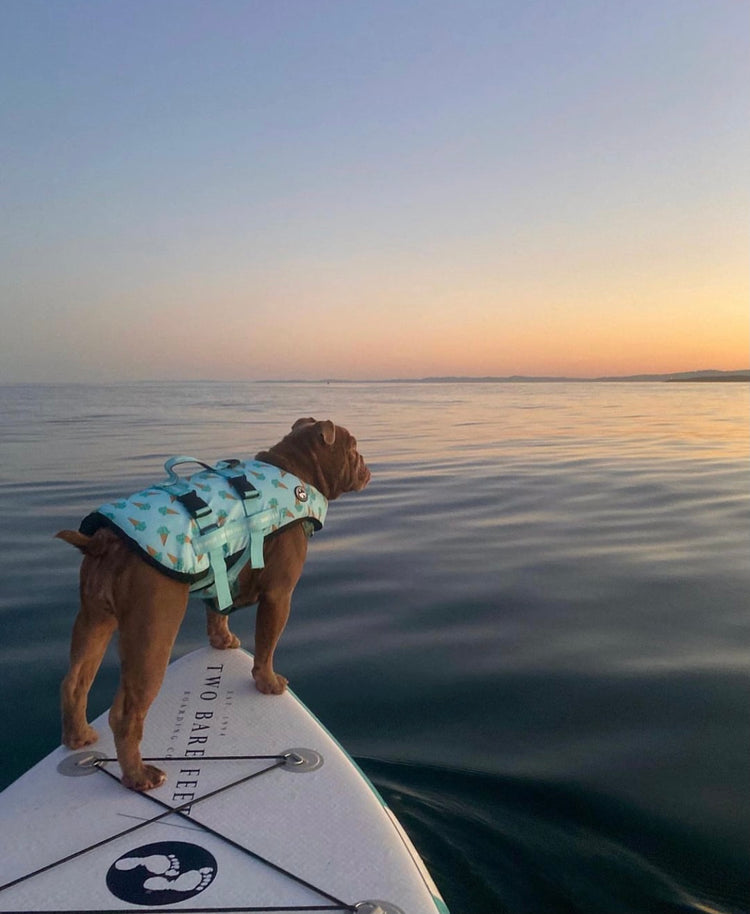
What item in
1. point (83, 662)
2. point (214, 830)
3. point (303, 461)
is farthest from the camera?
point (303, 461)

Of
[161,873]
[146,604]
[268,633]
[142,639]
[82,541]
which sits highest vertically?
[82,541]

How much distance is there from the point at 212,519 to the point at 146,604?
41 cm

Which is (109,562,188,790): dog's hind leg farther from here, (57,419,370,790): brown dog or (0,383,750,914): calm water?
(0,383,750,914): calm water

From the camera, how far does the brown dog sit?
271 cm

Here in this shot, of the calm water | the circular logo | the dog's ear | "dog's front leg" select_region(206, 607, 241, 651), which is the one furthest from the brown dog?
the calm water

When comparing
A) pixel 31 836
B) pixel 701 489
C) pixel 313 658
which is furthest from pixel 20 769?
pixel 701 489

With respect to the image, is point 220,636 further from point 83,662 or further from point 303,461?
point 303,461

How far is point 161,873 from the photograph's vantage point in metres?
2.40

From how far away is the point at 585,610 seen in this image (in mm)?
5980

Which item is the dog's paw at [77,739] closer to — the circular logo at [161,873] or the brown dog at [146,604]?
the brown dog at [146,604]

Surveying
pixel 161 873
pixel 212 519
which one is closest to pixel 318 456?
pixel 212 519

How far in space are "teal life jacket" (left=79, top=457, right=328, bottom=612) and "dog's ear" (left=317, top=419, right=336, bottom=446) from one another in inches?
10.4

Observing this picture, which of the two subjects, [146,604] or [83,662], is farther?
[83,662]

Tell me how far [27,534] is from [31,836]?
6.62 meters
